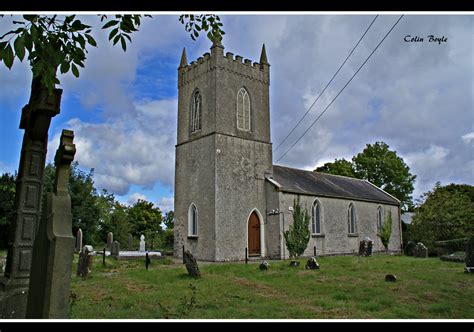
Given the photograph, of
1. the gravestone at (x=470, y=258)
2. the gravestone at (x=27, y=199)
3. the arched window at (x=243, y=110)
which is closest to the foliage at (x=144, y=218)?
the arched window at (x=243, y=110)

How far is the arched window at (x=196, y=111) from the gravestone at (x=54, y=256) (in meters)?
20.6

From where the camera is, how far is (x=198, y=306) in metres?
8.54

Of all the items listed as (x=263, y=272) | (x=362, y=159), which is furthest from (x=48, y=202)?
(x=362, y=159)

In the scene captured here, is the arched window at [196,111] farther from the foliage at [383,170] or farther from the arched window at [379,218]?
the foliage at [383,170]

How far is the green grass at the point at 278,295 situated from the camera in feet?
26.0

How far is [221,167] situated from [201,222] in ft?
11.7

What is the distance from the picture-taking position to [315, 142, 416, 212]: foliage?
51500mm

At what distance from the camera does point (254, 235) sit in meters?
24.4

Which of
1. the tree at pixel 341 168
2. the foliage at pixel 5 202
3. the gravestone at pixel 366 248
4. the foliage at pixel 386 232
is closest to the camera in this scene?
the foliage at pixel 5 202

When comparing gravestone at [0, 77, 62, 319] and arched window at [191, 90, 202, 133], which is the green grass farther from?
arched window at [191, 90, 202, 133]

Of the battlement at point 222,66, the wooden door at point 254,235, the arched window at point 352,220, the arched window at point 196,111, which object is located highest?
the battlement at point 222,66

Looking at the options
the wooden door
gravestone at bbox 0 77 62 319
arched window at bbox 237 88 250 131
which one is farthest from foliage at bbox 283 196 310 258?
gravestone at bbox 0 77 62 319

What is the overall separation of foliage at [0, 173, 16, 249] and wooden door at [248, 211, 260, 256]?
1488 cm

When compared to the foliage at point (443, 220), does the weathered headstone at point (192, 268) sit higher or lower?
lower
